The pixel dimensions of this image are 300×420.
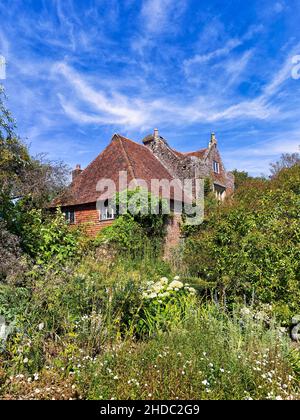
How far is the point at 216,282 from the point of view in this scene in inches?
320

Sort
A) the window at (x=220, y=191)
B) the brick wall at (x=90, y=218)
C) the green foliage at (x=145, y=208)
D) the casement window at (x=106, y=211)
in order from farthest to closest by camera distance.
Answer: the window at (x=220, y=191) < the brick wall at (x=90, y=218) < the casement window at (x=106, y=211) < the green foliage at (x=145, y=208)

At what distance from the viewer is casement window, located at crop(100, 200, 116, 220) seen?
18.9 m

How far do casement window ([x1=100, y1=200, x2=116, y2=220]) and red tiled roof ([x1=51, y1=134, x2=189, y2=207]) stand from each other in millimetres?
586

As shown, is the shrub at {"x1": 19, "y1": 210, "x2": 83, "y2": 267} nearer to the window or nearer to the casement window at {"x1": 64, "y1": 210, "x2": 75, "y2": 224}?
the casement window at {"x1": 64, "y1": 210, "x2": 75, "y2": 224}

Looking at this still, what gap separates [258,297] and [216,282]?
122 centimetres

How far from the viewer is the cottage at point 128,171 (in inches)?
774

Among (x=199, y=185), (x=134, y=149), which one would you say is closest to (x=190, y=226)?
(x=199, y=185)

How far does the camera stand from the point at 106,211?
19.4 m

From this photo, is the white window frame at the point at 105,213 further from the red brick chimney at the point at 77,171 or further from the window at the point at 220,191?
the window at the point at 220,191

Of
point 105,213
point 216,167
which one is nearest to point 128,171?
point 105,213

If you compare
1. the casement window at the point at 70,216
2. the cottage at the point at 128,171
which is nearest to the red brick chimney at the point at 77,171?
the cottage at the point at 128,171

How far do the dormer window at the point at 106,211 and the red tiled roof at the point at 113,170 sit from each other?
0.59m
